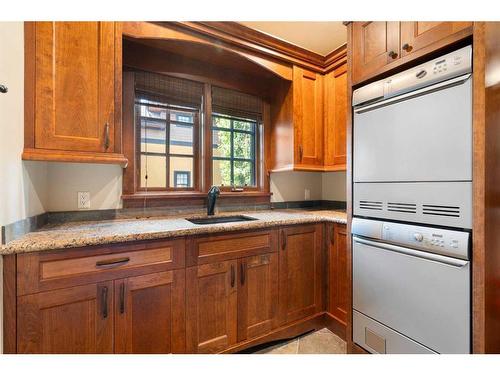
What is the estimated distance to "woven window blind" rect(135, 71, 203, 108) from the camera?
1.96 m

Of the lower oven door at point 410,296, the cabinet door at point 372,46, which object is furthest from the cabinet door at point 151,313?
the cabinet door at point 372,46

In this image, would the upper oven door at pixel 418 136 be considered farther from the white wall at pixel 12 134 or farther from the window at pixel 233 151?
the white wall at pixel 12 134

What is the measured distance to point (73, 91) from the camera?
1.37 metres

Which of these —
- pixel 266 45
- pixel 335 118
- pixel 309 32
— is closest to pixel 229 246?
pixel 335 118

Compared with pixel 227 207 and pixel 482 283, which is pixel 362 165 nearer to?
pixel 482 283

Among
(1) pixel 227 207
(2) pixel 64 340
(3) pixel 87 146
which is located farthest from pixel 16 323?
(1) pixel 227 207

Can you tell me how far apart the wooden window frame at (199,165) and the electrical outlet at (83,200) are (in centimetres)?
23

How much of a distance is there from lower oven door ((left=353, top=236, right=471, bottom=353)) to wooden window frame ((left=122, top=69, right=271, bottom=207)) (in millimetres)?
1191

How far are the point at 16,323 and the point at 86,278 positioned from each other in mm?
298

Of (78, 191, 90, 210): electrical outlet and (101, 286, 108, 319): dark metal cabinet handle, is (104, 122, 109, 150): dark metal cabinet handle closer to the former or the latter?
(78, 191, 90, 210): electrical outlet

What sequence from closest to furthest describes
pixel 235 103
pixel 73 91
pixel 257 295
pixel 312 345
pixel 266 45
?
pixel 73 91, pixel 257 295, pixel 312 345, pixel 266 45, pixel 235 103

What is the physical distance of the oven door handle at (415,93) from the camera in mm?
1088

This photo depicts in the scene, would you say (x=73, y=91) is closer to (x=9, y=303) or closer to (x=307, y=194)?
(x=9, y=303)

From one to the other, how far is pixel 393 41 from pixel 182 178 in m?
1.78
